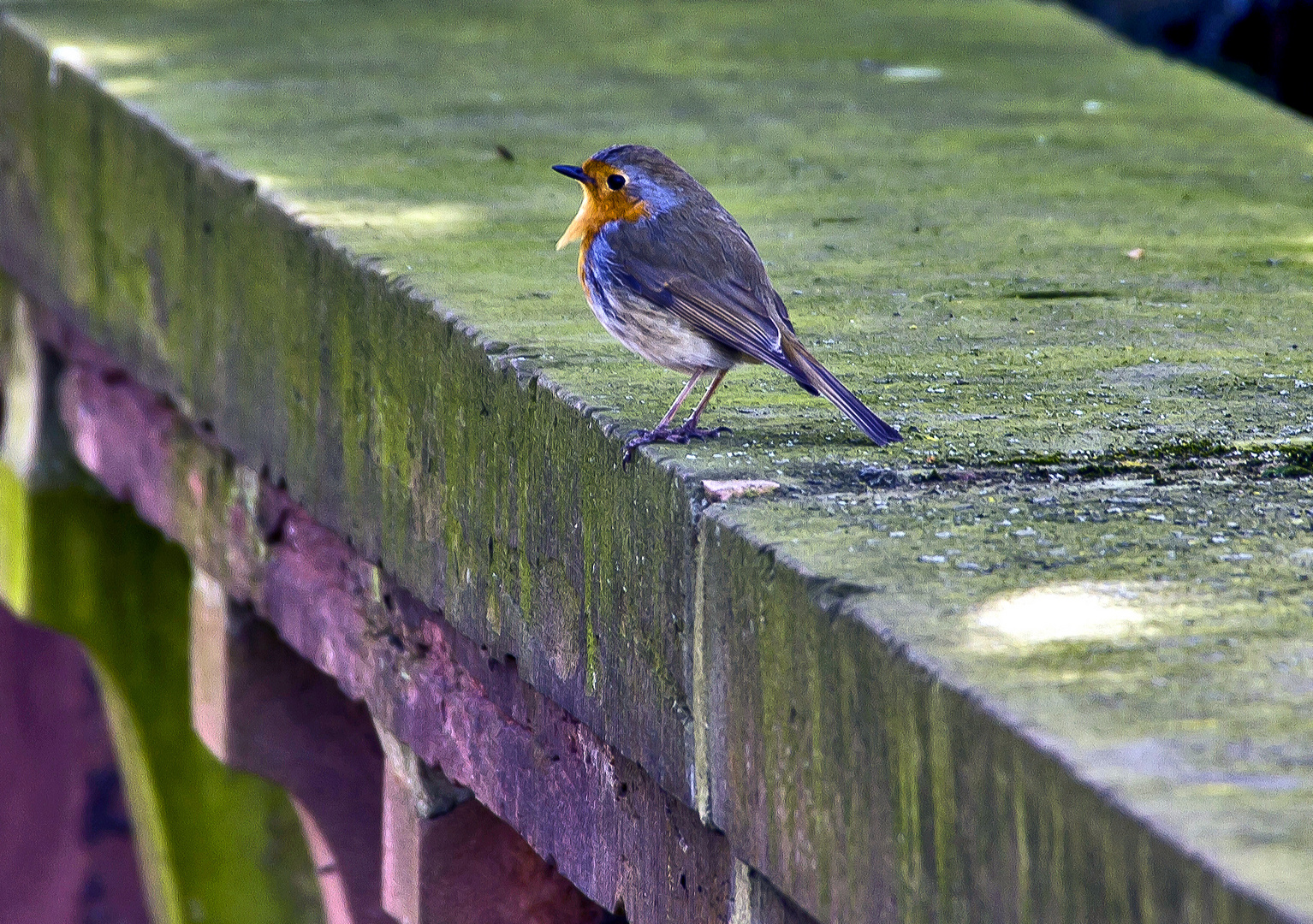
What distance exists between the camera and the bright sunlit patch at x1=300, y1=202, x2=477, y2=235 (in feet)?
11.8

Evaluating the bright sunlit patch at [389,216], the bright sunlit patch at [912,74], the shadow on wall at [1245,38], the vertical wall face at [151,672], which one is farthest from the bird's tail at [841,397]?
the shadow on wall at [1245,38]

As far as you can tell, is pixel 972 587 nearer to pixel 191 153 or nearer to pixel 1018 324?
pixel 1018 324

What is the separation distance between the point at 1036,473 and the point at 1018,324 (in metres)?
0.80

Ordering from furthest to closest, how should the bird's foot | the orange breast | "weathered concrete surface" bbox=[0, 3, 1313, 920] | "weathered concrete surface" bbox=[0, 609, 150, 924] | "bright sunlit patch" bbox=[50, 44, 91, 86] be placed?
"weathered concrete surface" bbox=[0, 609, 150, 924] → "bright sunlit patch" bbox=[50, 44, 91, 86] → the orange breast → the bird's foot → "weathered concrete surface" bbox=[0, 3, 1313, 920]

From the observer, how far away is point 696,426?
2.64m

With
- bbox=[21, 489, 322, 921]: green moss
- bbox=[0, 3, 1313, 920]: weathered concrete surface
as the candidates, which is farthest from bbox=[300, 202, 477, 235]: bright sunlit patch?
bbox=[21, 489, 322, 921]: green moss

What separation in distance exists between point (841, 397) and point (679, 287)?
311 millimetres

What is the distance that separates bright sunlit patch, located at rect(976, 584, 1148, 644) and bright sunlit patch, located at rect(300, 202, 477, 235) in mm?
1823

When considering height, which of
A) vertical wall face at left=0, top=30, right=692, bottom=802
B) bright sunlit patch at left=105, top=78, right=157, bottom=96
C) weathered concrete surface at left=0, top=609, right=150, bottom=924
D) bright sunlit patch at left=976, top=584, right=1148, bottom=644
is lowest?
weathered concrete surface at left=0, top=609, right=150, bottom=924

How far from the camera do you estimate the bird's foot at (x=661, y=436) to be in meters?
2.54

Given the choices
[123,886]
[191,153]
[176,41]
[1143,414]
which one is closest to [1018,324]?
[1143,414]

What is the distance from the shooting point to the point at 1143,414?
274cm

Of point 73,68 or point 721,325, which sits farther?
point 73,68

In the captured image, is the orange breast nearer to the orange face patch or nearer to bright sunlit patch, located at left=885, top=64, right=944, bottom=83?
the orange face patch
